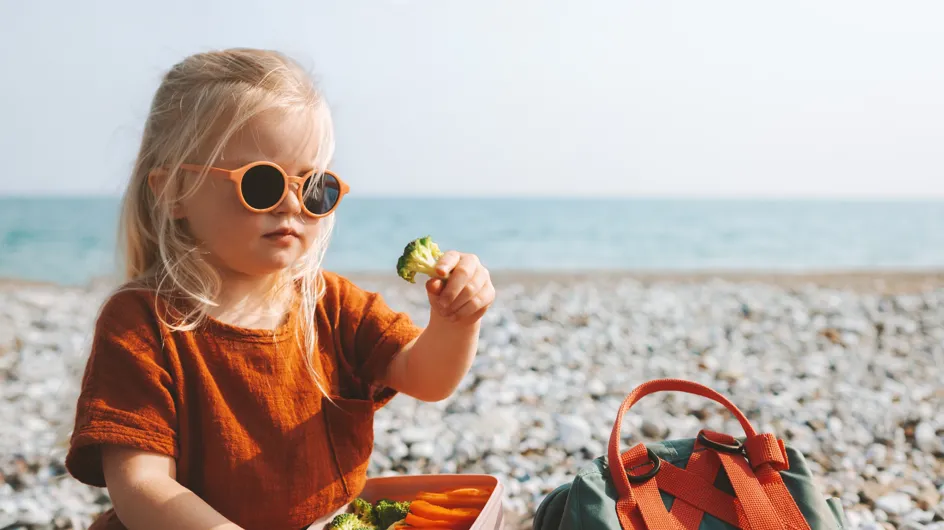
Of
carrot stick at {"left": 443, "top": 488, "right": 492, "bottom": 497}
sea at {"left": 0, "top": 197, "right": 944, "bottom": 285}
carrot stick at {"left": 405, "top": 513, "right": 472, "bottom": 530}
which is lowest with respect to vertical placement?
sea at {"left": 0, "top": 197, "right": 944, "bottom": 285}

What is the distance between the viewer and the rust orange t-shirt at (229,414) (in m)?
2.08

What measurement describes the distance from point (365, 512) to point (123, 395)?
31.0 inches

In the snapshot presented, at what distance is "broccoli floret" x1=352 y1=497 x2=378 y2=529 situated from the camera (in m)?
2.40

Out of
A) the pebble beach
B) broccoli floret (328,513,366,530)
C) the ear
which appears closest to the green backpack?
broccoli floret (328,513,366,530)

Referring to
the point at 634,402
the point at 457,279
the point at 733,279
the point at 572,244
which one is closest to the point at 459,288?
the point at 457,279

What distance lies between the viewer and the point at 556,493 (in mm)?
2336

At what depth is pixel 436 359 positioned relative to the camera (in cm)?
242

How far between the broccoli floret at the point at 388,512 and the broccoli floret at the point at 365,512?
0.04ft

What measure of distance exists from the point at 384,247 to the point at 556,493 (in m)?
29.5

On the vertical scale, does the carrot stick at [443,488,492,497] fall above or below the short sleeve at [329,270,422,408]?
below

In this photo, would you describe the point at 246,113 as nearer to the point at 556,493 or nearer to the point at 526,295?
the point at 556,493

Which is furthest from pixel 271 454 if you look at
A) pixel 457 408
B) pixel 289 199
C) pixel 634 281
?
pixel 634 281

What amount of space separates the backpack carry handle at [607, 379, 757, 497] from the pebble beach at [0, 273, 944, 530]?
50.9 inches

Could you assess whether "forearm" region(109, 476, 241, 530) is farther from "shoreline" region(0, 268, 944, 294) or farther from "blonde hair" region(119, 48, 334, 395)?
"shoreline" region(0, 268, 944, 294)
